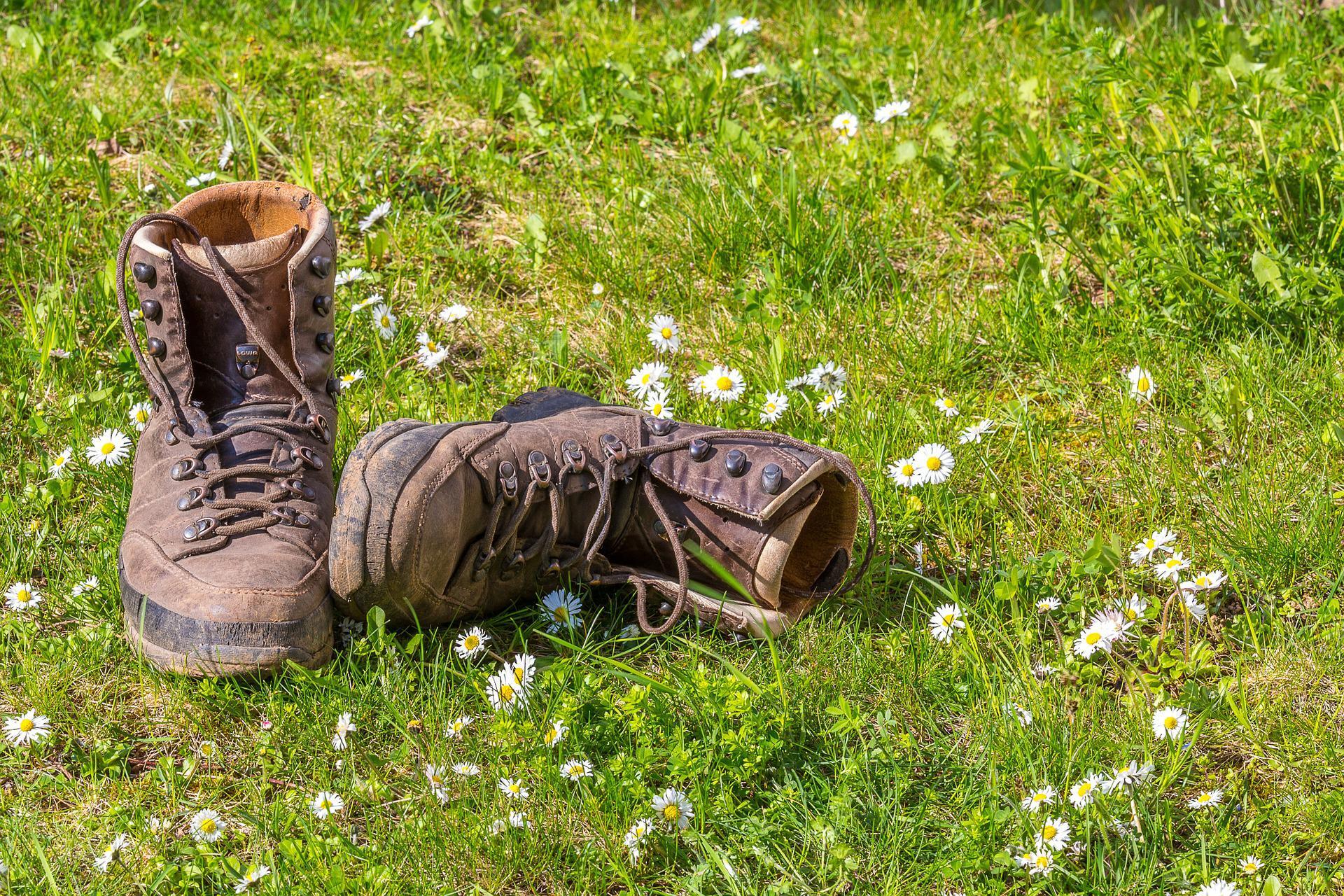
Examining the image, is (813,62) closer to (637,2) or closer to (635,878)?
(637,2)

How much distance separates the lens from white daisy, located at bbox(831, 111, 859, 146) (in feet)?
12.2

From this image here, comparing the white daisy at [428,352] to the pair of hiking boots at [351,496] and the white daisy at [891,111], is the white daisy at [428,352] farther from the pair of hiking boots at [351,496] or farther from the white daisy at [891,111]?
the white daisy at [891,111]

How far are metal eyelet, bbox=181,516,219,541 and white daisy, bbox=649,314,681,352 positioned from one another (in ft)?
3.96

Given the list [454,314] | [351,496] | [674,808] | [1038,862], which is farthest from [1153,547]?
[454,314]

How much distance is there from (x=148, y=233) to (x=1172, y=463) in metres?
2.17

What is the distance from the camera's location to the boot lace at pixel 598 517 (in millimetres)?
2354

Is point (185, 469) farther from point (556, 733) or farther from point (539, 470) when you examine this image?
point (556, 733)

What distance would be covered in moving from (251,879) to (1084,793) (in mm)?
1279

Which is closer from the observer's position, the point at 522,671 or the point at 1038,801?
the point at 1038,801

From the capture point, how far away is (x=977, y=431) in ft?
9.12

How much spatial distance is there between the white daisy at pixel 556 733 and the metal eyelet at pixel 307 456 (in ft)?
2.51

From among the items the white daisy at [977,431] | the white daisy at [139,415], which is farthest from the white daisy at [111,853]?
the white daisy at [977,431]

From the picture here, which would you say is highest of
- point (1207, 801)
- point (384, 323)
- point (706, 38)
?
point (706, 38)

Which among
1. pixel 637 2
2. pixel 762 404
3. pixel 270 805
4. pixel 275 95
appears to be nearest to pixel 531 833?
pixel 270 805
